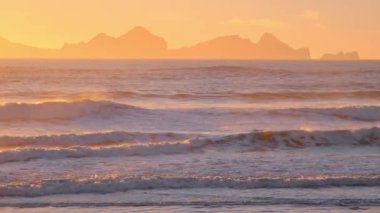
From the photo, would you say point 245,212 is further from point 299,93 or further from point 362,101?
point 299,93

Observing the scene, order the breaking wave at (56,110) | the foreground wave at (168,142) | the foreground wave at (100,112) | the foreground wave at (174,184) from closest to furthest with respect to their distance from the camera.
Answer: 1. the foreground wave at (174,184)
2. the foreground wave at (168,142)
3. the breaking wave at (56,110)
4. the foreground wave at (100,112)

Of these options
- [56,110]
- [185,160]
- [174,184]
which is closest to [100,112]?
[56,110]

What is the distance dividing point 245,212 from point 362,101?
96.9 ft

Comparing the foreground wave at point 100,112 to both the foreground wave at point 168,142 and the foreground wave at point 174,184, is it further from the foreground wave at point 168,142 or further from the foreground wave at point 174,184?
the foreground wave at point 174,184

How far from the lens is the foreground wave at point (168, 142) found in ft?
59.3

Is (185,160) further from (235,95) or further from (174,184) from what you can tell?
(235,95)

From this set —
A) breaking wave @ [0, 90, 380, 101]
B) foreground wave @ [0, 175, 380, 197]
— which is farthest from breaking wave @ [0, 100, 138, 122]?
foreground wave @ [0, 175, 380, 197]

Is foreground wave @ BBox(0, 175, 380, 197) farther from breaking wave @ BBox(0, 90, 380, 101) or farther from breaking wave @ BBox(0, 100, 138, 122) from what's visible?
breaking wave @ BBox(0, 90, 380, 101)

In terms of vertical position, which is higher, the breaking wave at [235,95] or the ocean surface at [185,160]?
the breaking wave at [235,95]

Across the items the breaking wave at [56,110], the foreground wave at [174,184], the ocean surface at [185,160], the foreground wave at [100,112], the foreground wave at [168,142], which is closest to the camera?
the ocean surface at [185,160]

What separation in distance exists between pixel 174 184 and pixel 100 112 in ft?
52.0

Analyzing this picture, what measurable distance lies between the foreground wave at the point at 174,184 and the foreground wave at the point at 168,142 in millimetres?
4189

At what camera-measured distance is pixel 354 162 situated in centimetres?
1669

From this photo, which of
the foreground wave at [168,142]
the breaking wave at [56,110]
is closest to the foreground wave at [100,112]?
the breaking wave at [56,110]
